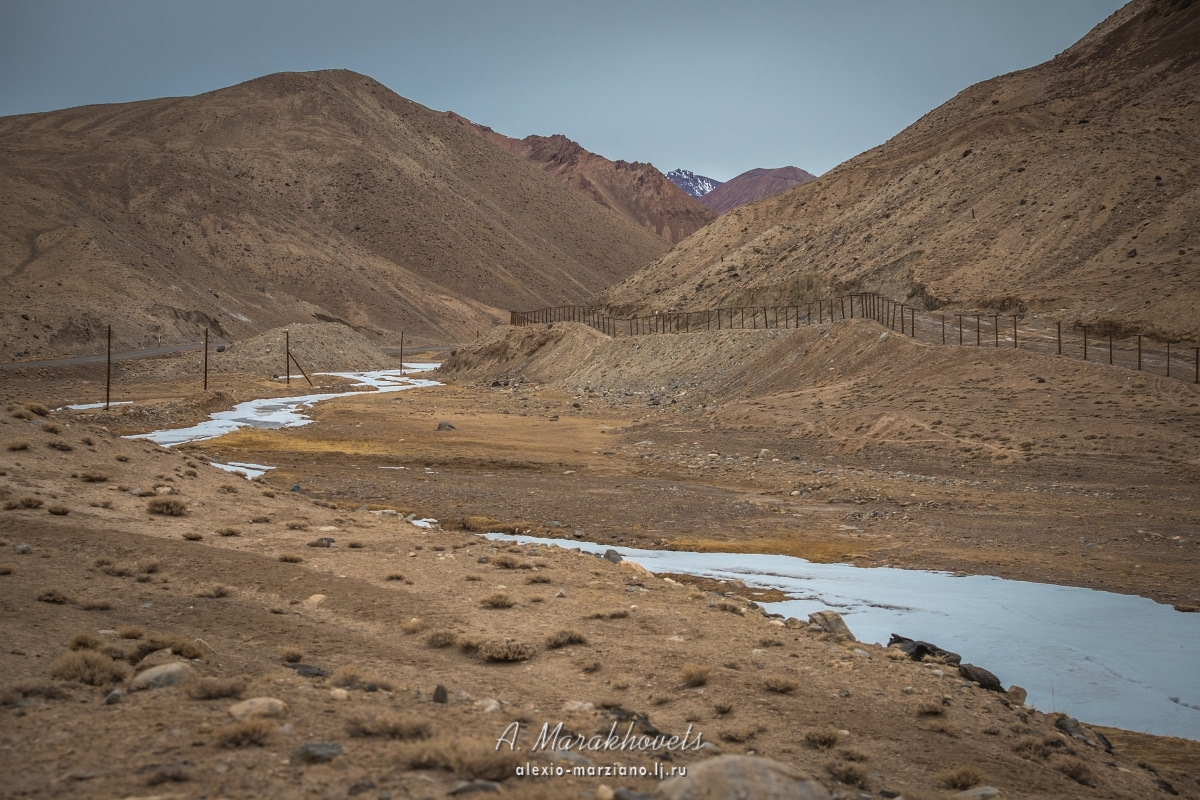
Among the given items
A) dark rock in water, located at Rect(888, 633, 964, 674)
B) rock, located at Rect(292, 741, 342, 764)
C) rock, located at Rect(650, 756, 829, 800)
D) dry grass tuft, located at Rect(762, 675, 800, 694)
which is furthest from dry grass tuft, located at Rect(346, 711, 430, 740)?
dark rock in water, located at Rect(888, 633, 964, 674)

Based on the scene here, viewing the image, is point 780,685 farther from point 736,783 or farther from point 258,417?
point 258,417

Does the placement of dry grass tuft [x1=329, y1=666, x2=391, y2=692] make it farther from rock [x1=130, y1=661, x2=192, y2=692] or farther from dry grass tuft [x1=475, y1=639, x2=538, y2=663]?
dry grass tuft [x1=475, y1=639, x2=538, y2=663]

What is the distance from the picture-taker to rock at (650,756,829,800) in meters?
5.06

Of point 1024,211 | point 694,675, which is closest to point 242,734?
point 694,675

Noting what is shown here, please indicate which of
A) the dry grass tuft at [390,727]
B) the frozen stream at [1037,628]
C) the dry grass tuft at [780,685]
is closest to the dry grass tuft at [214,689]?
the dry grass tuft at [390,727]

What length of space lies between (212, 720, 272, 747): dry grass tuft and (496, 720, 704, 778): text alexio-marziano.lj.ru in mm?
1494

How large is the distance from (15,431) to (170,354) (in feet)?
171

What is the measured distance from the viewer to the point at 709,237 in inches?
3447

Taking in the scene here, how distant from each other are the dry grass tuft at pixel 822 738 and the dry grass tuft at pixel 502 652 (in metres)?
2.92

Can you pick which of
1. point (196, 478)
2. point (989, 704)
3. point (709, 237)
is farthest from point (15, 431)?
point (709, 237)

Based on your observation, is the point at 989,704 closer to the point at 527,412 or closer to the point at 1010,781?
the point at 1010,781

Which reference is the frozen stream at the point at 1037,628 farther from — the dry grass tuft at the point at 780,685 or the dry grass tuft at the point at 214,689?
the dry grass tuft at the point at 214,689

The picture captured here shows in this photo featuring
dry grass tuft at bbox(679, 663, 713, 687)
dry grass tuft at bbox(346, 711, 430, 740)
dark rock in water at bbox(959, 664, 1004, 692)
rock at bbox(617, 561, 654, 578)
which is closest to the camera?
dry grass tuft at bbox(346, 711, 430, 740)

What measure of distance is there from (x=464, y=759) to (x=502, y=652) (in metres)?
3.43
